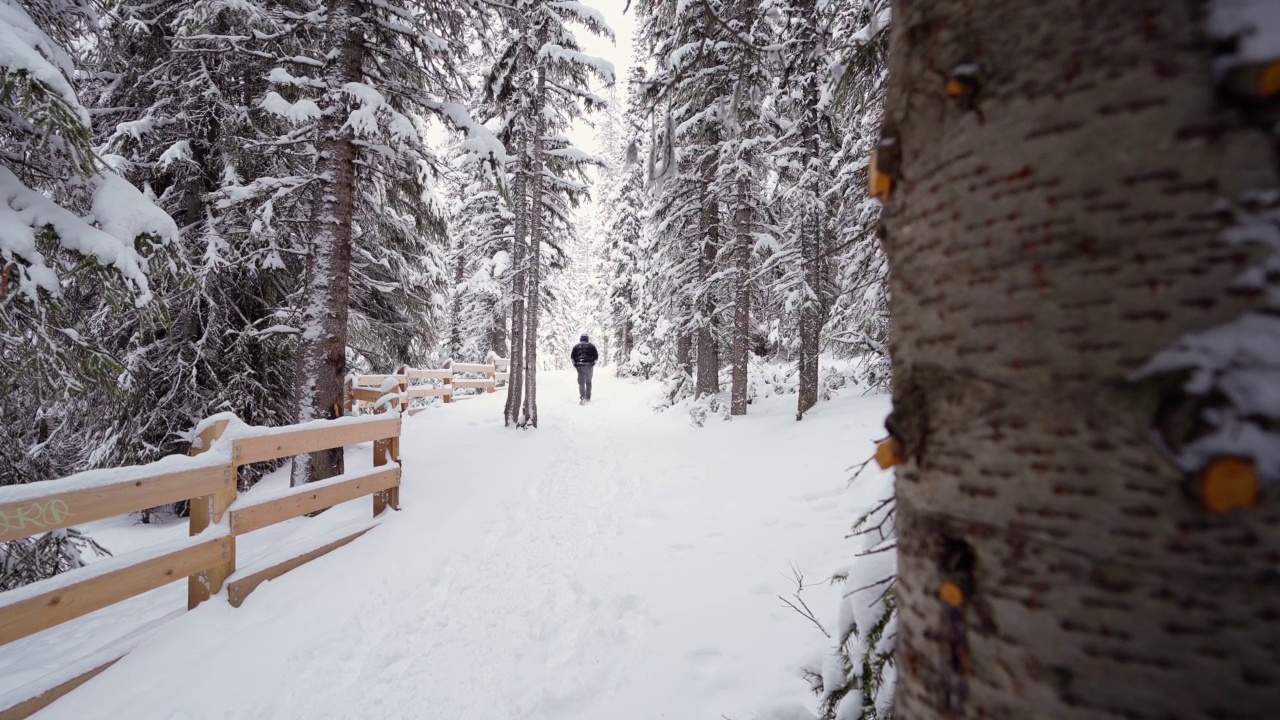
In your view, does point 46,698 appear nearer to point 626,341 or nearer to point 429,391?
point 429,391

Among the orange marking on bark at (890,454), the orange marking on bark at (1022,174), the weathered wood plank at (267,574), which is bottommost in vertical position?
the weathered wood plank at (267,574)

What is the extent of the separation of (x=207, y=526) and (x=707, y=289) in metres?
9.66

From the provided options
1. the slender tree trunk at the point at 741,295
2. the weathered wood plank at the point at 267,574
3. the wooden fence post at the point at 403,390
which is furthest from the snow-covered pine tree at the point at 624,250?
the weathered wood plank at the point at 267,574

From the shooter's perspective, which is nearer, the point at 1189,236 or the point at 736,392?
the point at 1189,236

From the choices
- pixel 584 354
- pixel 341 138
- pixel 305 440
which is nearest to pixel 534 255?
pixel 584 354

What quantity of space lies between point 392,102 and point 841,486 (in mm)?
8006

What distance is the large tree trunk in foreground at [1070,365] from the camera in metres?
0.54

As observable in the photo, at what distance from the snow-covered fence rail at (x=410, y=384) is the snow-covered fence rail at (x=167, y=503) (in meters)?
4.82

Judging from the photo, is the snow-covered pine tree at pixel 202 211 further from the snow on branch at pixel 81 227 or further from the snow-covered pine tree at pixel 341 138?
the snow on branch at pixel 81 227

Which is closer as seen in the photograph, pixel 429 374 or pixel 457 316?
pixel 429 374

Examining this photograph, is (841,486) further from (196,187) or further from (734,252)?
(196,187)

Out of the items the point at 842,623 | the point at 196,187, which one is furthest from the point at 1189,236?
the point at 196,187

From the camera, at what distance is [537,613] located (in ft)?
13.0

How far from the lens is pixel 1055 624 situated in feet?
2.09
